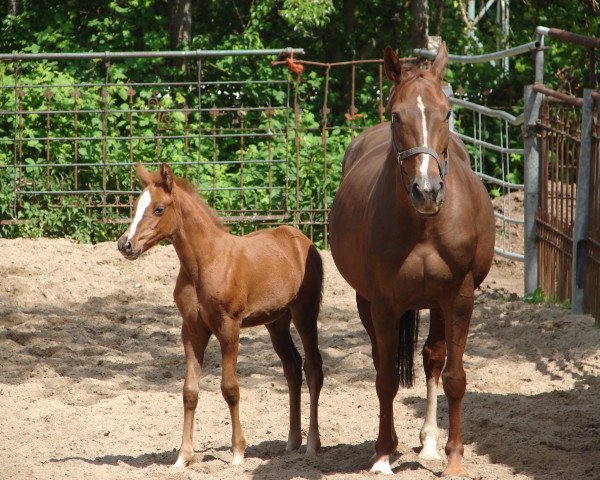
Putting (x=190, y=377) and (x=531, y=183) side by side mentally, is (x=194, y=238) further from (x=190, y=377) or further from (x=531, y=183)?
(x=531, y=183)

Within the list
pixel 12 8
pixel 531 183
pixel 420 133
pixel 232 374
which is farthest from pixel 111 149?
pixel 420 133

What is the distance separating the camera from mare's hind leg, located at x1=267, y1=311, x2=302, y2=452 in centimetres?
592

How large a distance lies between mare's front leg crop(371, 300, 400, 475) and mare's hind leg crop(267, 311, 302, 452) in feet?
2.39

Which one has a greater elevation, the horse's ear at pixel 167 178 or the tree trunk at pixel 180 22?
the tree trunk at pixel 180 22

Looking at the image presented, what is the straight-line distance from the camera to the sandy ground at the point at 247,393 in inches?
216

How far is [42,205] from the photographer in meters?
12.4

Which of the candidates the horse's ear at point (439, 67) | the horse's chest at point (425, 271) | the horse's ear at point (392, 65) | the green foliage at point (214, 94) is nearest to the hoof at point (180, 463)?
the horse's chest at point (425, 271)

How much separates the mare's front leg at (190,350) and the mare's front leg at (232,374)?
0.47ft

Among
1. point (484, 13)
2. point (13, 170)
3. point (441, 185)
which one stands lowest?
point (13, 170)

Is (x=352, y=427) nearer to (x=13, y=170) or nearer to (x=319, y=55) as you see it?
(x=13, y=170)

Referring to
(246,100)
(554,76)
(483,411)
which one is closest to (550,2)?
(554,76)

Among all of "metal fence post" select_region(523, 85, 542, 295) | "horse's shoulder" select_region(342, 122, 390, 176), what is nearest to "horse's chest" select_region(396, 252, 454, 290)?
"horse's shoulder" select_region(342, 122, 390, 176)

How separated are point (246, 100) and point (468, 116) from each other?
319 cm

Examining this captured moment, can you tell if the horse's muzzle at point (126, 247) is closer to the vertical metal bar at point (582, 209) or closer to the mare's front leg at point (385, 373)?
the mare's front leg at point (385, 373)
